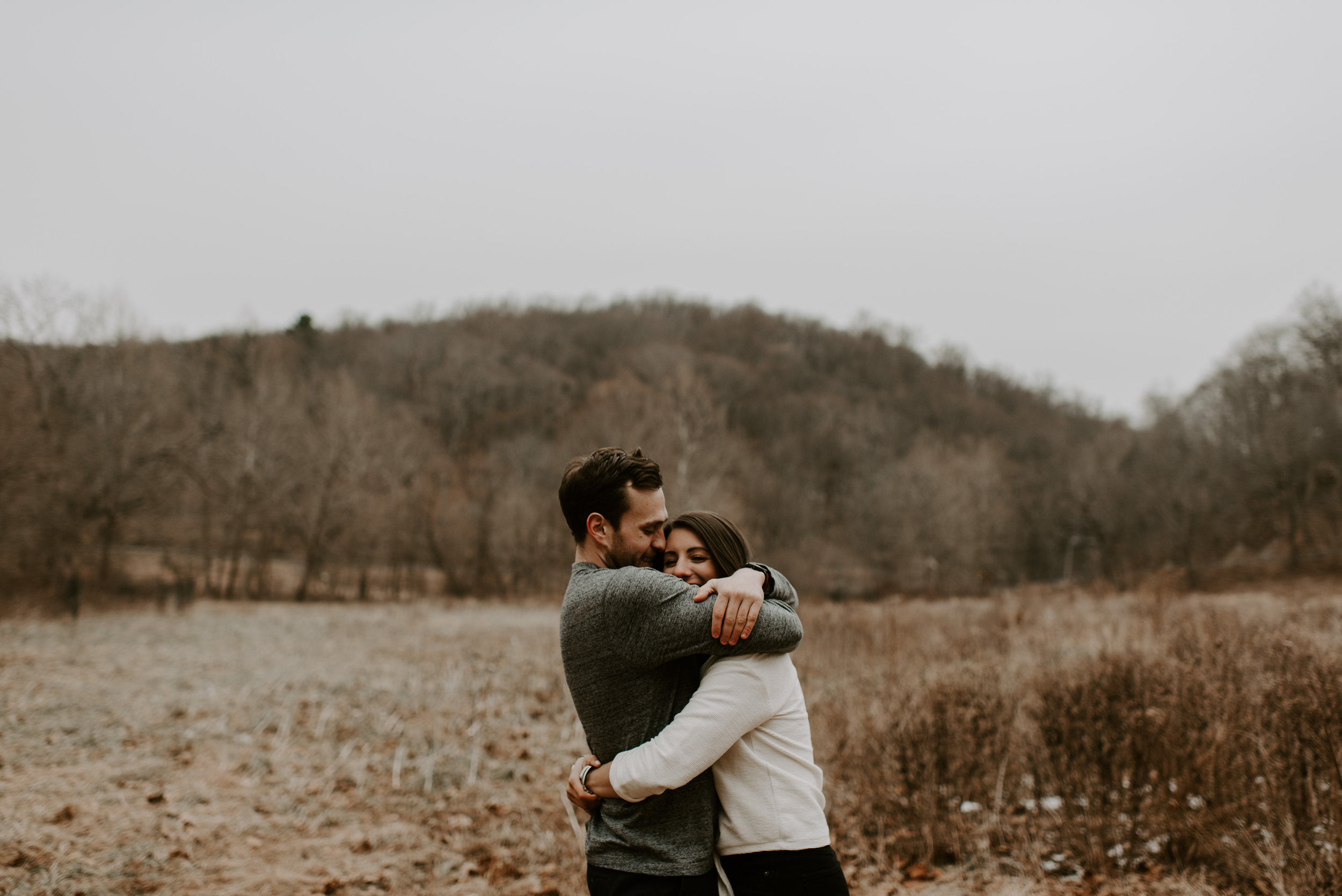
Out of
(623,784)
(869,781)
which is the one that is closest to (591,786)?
(623,784)

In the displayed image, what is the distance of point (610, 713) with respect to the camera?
2.62 meters

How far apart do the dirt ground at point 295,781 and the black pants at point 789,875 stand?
10.9ft

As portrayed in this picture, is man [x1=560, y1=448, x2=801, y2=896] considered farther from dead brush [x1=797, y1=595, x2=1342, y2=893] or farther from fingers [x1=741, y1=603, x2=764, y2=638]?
dead brush [x1=797, y1=595, x2=1342, y2=893]

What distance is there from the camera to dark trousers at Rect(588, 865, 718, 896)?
2.49 m

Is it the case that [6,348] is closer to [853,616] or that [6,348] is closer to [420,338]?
[853,616]

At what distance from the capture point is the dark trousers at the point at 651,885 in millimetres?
2486

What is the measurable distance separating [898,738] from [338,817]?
487cm

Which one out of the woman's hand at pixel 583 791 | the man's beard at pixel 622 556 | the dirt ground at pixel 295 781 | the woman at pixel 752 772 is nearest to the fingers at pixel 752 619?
the woman at pixel 752 772

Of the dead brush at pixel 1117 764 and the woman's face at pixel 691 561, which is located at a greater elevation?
the woman's face at pixel 691 561

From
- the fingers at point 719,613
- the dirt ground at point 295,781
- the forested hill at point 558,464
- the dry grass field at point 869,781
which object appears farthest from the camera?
the forested hill at point 558,464

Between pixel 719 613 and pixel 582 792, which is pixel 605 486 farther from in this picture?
pixel 582 792

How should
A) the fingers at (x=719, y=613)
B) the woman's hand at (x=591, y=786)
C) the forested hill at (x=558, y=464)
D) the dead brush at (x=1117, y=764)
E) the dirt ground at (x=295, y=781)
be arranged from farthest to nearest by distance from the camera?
the forested hill at (x=558, y=464)
the dirt ground at (x=295, y=781)
the dead brush at (x=1117, y=764)
the woman's hand at (x=591, y=786)
the fingers at (x=719, y=613)

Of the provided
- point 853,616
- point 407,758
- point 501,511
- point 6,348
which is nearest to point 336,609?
point 501,511

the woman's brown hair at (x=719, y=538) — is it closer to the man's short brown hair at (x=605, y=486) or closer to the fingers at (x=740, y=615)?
the man's short brown hair at (x=605, y=486)
